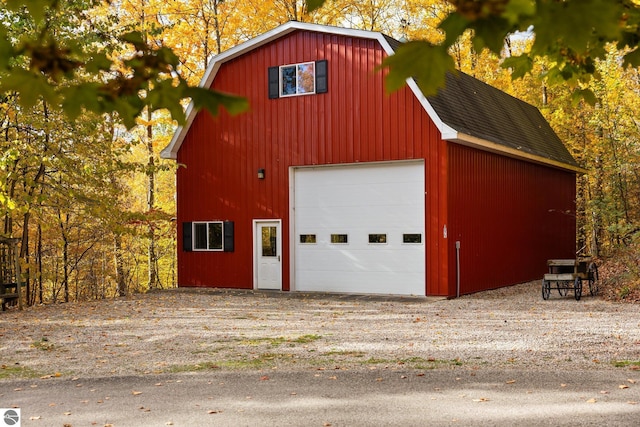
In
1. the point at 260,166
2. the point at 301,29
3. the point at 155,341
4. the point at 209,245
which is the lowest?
the point at 155,341

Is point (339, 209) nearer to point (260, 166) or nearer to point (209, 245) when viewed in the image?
point (260, 166)

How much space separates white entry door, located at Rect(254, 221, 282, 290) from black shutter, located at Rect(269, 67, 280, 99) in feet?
10.2

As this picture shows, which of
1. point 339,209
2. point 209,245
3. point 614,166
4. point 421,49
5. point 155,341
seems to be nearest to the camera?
point 421,49

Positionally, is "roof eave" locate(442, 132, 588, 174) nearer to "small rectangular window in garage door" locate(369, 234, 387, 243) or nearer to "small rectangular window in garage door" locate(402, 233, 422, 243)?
"small rectangular window in garage door" locate(402, 233, 422, 243)

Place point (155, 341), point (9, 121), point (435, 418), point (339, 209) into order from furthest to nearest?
point (339, 209), point (9, 121), point (155, 341), point (435, 418)

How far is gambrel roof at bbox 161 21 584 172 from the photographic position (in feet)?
52.9

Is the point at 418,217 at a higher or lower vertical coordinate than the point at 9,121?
lower

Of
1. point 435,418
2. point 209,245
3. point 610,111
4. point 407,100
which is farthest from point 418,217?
point 435,418

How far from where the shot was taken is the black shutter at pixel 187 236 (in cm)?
1956

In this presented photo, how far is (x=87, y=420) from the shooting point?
587 cm

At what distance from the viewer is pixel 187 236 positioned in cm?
1961

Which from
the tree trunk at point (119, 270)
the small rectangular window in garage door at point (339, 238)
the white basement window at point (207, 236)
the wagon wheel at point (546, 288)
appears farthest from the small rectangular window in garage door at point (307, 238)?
the tree trunk at point (119, 270)

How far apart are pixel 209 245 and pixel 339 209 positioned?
12.8 feet

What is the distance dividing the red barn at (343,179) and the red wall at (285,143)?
30mm
